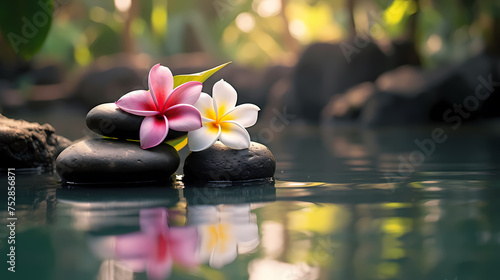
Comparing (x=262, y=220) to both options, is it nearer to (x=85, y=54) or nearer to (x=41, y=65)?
(x=41, y=65)

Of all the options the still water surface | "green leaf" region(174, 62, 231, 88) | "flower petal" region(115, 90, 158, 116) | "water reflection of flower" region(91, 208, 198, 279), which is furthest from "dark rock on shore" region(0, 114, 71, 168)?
"water reflection of flower" region(91, 208, 198, 279)

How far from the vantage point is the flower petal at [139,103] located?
2373 mm

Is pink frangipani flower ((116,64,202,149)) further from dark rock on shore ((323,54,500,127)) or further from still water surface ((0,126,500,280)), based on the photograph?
dark rock on shore ((323,54,500,127))

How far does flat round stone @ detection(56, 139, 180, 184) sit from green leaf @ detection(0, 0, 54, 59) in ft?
3.31

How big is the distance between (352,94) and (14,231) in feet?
27.3

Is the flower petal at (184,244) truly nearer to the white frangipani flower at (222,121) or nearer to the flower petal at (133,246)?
→ the flower petal at (133,246)

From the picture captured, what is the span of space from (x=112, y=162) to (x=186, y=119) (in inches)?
14.0

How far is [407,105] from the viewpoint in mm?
8648

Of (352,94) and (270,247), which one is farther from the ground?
(352,94)

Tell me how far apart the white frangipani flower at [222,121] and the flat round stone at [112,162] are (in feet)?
0.54

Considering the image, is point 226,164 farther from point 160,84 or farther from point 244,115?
point 160,84

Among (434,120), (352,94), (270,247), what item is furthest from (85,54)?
(270,247)

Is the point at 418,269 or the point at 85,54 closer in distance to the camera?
the point at 418,269

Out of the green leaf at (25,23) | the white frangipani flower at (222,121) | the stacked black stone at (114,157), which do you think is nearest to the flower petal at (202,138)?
the white frangipani flower at (222,121)
